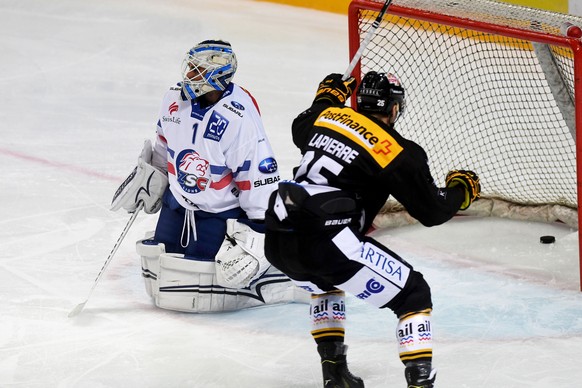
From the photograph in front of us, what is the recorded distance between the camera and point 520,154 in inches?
217

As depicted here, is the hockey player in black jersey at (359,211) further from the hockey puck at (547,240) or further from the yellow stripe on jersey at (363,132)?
the hockey puck at (547,240)

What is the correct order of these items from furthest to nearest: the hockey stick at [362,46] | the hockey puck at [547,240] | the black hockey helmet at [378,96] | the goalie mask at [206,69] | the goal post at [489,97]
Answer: the hockey puck at [547,240]
the goal post at [489,97]
the goalie mask at [206,69]
the hockey stick at [362,46]
the black hockey helmet at [378,96]

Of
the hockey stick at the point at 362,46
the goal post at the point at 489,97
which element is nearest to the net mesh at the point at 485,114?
the goal post at the point at 489,97

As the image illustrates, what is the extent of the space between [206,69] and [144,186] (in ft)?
1.87

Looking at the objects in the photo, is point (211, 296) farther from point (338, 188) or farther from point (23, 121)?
point (23, 121)

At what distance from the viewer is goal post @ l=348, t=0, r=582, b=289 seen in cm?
459

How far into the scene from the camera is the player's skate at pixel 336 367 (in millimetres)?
3367

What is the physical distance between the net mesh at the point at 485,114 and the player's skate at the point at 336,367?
193 centimetres

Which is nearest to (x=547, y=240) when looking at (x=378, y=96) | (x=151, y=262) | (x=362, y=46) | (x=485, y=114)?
(x=485, y=114)

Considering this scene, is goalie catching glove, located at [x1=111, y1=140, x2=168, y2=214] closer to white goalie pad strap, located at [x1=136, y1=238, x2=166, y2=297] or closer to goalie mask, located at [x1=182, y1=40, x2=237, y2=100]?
white goalie pad strap, located at [x1=136, y1=238, x2=166, y2=297]

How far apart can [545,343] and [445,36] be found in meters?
2.01

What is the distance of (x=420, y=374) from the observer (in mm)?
3115

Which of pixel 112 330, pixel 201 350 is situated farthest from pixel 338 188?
pixel 112 330

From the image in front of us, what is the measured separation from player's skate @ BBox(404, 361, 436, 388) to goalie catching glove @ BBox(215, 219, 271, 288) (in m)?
0.94
